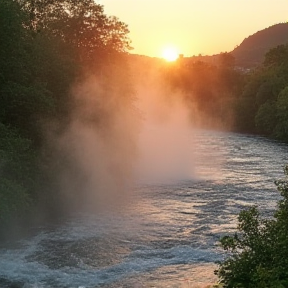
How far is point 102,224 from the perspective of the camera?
2202 centimetres

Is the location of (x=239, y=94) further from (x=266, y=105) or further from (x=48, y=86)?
(x=48, y=86)

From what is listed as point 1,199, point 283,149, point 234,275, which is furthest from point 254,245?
point 283,149

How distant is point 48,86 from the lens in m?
27.1

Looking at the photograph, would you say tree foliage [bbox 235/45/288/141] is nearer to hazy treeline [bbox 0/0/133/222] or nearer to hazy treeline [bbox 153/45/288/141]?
hazy treeline [bbox 153/45/288/141]

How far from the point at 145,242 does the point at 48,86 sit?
11.9 metres

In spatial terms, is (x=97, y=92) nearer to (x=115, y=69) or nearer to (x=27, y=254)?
(x=115, y=69)

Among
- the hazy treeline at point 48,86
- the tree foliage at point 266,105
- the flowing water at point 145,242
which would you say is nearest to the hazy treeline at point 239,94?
the tree foliage at point 266,105

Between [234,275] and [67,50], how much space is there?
24.3 m

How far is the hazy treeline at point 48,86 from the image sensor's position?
21.4 m

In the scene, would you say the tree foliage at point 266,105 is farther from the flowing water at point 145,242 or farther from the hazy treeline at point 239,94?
the flowing water at point 145,242

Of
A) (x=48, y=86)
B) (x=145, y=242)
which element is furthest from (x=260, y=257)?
(x=48, y=86)

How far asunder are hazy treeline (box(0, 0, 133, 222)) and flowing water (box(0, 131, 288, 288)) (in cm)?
246

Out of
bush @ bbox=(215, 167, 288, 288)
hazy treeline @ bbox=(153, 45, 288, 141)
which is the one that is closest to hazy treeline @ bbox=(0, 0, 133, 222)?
bush @ bbox=(215, 167, 288, 288)

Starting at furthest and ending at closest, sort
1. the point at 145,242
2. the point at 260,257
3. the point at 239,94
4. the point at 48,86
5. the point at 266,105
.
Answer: the point at 239,94, the point at 266,105, the point at 48,86, the point at 145,242, the point at 260,257
